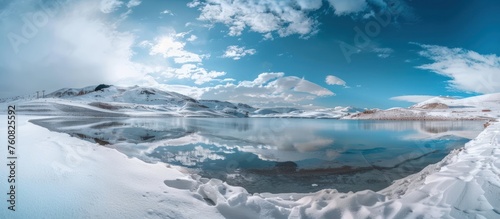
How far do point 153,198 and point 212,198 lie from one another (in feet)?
3.94

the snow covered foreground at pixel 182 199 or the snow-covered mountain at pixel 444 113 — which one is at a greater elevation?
the snow-covered mountain at pixel 444 113

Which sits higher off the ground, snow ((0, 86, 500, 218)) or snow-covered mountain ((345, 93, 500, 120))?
snow-covered mountain ((345, 93, 500, 120))

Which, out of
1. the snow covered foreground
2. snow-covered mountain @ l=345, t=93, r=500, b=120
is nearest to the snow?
the snow covered foreground

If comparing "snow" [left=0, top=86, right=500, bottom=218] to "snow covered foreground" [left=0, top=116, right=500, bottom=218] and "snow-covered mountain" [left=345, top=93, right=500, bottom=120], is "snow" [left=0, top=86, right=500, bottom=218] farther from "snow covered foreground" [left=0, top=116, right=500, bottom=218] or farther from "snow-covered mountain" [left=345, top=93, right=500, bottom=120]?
"snow-covered mountain" [left=345, top=93, right=500, bottom=120]

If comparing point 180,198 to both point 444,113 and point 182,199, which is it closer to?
point 182,199

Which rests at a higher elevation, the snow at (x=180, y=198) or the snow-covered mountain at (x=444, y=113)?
the snow-covered mountain at (x=444, y=113)

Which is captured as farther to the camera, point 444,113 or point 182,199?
point 444,113

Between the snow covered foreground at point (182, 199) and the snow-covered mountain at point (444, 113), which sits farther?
the snow-covered mountain at point (444, 113)

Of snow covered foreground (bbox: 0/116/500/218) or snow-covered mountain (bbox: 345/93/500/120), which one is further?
snow-covered mountain (bbox: 345/93/500/120)

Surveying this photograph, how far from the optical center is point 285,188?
26.4 ft

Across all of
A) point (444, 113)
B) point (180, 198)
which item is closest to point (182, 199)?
point (180, 198)

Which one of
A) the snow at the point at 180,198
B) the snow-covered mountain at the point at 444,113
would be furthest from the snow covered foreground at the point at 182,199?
the snow-covered mountain at the point at 444,113

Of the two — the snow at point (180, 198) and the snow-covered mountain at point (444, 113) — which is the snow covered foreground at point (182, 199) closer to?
the snow at point (180, 198)

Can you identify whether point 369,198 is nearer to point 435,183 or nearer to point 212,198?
point 435,183
